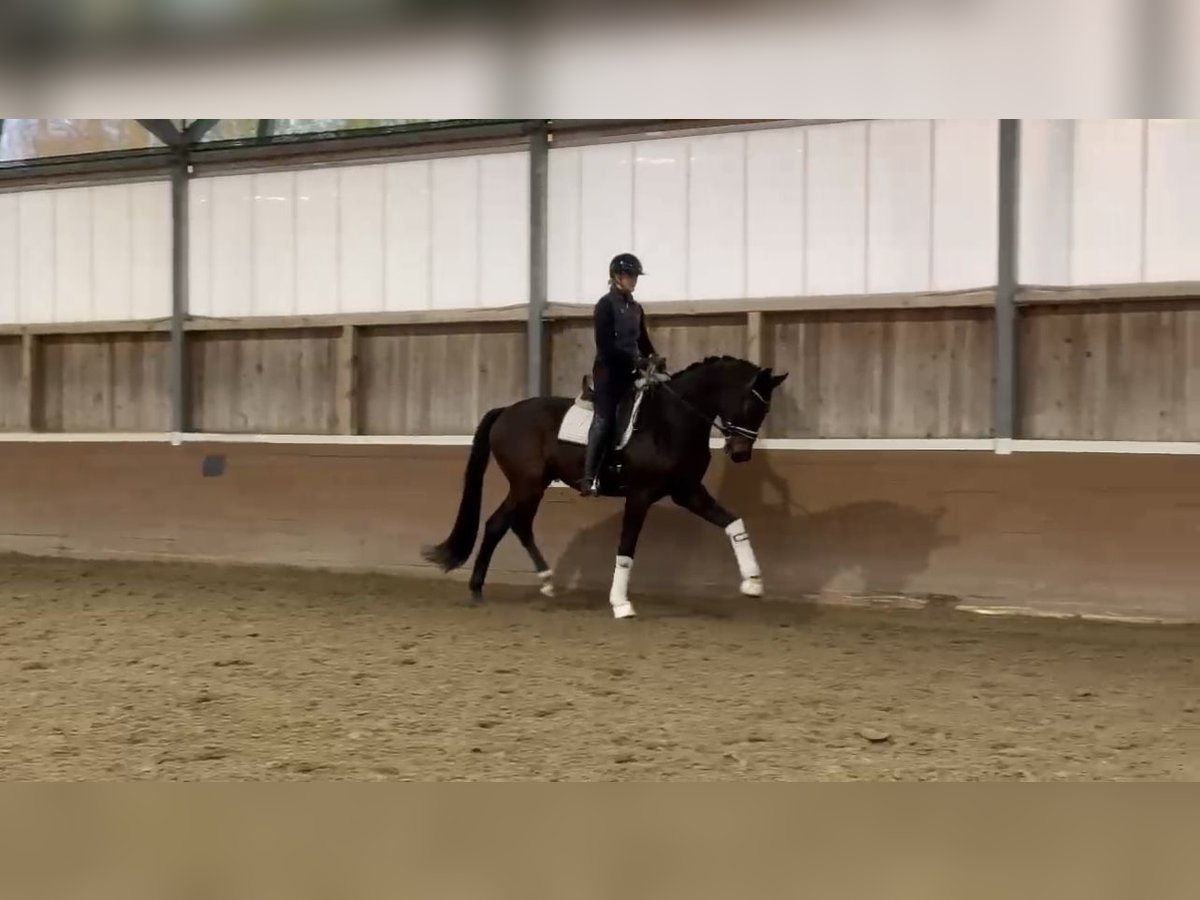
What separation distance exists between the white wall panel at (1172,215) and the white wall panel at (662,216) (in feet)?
7.77

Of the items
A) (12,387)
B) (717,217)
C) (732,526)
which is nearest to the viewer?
(732,526)

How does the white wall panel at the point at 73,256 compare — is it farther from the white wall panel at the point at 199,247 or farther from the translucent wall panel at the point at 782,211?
the translucent wall panel at the point at 782,211

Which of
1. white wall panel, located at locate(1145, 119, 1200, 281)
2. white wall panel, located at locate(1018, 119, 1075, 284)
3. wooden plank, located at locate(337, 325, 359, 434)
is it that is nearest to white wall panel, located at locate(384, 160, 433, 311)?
wooden plank, located at locate(337, 325, 359, 434)

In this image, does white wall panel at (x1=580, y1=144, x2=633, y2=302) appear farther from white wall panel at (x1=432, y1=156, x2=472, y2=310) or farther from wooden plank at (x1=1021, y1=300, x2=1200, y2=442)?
wooden plank at (x1=1021, y1=300, x2=1200, y2=442)

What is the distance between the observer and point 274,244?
699 cm

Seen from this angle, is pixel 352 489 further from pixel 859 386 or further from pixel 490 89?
pixel 490 89

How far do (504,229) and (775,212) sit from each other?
1.70 meters

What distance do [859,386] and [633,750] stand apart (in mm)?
3313

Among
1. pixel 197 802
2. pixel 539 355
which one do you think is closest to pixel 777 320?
pixel 539 355

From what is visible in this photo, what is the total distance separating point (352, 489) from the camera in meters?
6.54

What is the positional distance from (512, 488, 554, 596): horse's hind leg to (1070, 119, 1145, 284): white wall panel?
115 inches

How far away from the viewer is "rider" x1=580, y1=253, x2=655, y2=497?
4.68m

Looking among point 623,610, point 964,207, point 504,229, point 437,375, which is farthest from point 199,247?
point 964,207

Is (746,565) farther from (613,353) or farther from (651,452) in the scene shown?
(613,353)
